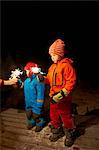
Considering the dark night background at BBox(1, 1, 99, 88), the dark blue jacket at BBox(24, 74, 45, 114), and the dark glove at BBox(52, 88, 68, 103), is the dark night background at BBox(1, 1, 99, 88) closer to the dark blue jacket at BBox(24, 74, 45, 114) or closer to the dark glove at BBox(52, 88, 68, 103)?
the dark blue jacket at BBox(24, 74, 45, 114)

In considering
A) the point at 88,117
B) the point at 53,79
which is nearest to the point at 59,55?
the point at 53,79

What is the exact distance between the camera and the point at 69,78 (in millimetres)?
3670

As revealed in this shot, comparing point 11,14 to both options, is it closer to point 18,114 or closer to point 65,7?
point 65,7

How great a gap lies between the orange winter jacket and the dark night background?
4.61 meters

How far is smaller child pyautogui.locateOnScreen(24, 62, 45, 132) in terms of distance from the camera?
13.4 feet

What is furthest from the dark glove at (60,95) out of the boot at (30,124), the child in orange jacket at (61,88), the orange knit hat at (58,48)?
the boot at (30,124)

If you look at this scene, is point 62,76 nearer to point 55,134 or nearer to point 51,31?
point 55,134

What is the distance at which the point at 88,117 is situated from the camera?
16.1 feet

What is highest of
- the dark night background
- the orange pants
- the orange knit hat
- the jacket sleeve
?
the dark night background

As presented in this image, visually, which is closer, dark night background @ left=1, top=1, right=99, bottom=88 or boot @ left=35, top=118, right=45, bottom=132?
boot @ left=35, top=118, right=45, bottom=132

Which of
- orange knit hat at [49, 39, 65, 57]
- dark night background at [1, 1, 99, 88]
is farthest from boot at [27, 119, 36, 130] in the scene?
dark night background at [1, 1, 99, 88]

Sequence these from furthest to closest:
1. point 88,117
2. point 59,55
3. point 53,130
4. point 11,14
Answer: point 11,14 < point 88,117 < point 53,130 < point 59,55

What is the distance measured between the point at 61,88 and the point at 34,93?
1.73 ft

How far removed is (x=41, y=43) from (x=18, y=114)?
5.10m
